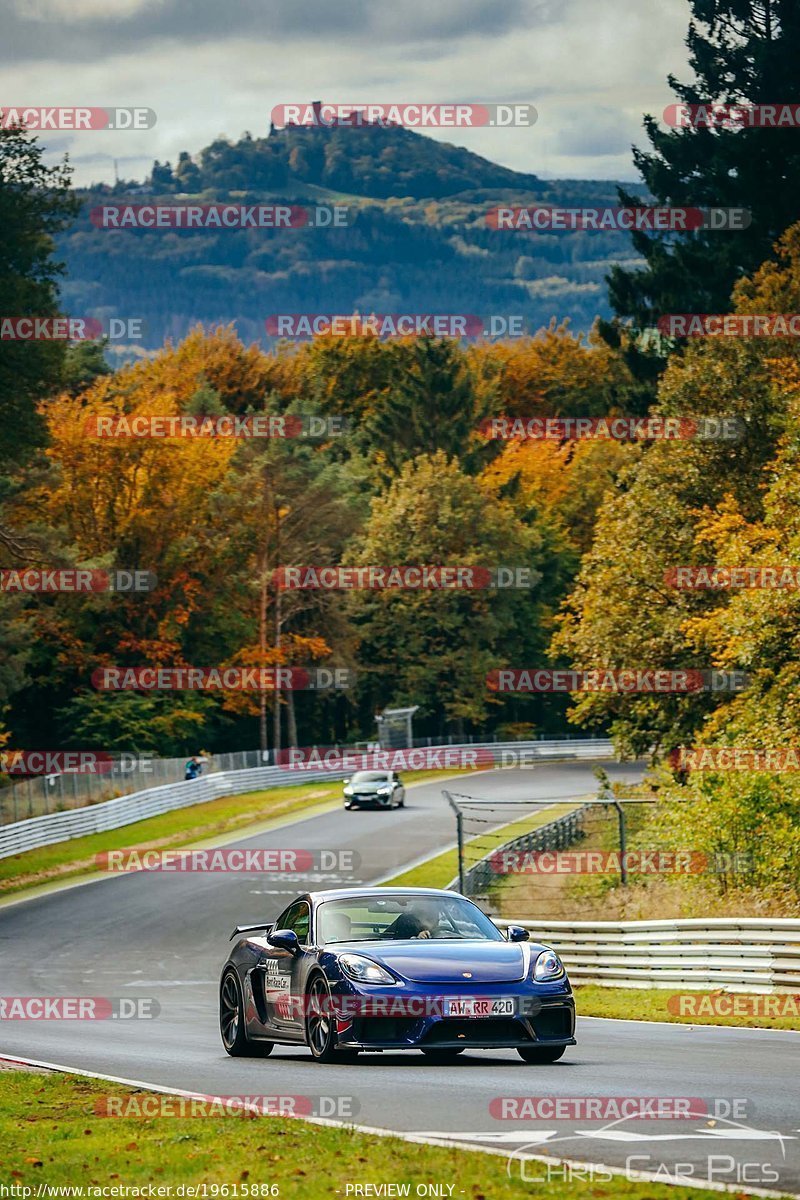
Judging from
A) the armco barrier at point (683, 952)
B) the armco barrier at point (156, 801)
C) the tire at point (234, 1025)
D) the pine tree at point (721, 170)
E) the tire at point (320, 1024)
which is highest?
the pine tree at point (721, 170)

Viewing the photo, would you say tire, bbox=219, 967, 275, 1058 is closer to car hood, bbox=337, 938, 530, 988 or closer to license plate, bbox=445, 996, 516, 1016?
car hood, bbox=337, 938, 530, 988

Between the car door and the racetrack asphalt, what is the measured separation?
32 cm

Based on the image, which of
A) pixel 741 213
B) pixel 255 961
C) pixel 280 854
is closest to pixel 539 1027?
pixel 255 961

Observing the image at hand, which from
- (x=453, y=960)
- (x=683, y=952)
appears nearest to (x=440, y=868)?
(x=683, y=952)

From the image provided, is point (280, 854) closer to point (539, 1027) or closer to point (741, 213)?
point (741, 213)

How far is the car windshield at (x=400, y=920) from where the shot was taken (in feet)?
46.4

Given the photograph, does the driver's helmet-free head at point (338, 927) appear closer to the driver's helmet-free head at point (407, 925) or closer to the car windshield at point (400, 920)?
the car windshield at point (400, 920)

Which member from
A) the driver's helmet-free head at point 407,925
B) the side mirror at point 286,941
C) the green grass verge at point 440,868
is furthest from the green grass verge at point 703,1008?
the green grass verge at point 440,868

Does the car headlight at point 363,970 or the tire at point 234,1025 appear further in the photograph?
the tire at point 234,1025

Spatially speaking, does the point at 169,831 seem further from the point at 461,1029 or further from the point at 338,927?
the point at 461,1029

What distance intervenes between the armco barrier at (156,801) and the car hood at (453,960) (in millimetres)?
34994

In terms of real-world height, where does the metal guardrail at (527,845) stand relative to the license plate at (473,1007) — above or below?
below

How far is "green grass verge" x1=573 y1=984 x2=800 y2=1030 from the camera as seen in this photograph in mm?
18375

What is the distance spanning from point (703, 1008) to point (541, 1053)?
21.6ft
